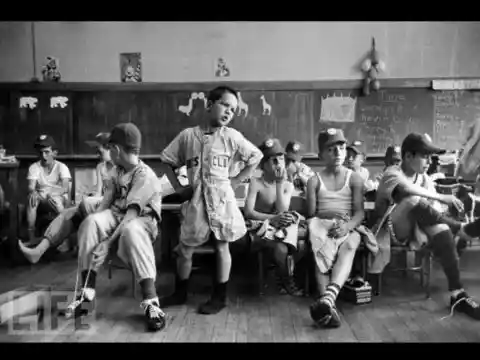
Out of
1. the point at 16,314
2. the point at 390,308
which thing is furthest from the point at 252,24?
the point at 16,314

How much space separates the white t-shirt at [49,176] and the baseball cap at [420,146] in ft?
6.48

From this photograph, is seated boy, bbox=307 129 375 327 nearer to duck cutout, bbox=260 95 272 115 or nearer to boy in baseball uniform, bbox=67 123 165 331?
boy in baseball uniform, bbox=67 123 165 331

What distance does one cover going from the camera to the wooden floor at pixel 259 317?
2133 millimetres

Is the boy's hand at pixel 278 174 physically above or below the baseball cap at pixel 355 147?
below

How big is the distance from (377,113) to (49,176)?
298 centimetres

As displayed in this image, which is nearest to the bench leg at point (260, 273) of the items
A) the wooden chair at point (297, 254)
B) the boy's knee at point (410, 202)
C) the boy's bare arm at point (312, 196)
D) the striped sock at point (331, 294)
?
the wooden chair at point (297, 254)

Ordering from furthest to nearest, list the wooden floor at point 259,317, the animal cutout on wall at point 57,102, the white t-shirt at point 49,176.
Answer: the animal cutout on wall at point 57,102
the white t-shirt at point 49,176
the wooden floor at point 259,317

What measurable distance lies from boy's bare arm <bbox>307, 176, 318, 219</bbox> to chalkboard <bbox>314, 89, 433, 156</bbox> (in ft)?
5.50

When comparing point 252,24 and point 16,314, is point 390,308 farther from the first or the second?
point 16,314

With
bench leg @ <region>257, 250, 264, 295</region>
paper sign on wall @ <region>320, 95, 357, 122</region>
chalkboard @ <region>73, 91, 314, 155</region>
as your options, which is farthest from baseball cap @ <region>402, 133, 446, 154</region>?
paper sign on wall @ <region>320, 95, 357, 122</region>

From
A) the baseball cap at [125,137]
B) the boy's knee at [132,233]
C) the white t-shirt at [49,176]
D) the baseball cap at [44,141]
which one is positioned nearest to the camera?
the boy's knee at [132,233]

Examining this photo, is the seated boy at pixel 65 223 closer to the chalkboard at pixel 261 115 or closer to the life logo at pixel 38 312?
the life logo at pixel 38 312

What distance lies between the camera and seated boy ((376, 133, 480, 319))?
239cm

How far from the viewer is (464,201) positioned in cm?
240
